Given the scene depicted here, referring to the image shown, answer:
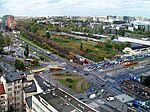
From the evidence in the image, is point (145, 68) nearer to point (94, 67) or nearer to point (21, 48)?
point (94, 67)

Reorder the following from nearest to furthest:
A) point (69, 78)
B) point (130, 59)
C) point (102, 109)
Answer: point (102, 109)
point (69, 78)
point (130, 59)

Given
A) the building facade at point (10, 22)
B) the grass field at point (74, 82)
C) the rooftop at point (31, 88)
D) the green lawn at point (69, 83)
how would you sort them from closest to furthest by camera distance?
the rooftop at point (31, 88)
the grass field at point (74, 82)
the green lawn at point (69, 83)
the building facade at point (10, 22)

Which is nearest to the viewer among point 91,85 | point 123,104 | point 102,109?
point 102,109

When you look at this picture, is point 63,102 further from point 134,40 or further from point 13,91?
point 134,40

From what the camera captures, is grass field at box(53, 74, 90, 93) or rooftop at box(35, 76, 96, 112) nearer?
rooftop at box(35, 76, 96, 112)

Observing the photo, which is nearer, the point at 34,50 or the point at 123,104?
the point at 123,104

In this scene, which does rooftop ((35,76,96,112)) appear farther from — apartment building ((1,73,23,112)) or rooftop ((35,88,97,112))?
apartment building ((1,73,23,112))

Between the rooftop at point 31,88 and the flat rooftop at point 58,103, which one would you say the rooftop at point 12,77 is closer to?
the rooftop at point 31,88

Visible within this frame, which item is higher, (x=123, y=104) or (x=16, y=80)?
(x=16, y=80)

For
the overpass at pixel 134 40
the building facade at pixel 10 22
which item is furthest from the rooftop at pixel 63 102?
the building facade at pixel 10 22

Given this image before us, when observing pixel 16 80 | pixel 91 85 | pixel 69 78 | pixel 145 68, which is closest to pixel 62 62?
pixel 69 78

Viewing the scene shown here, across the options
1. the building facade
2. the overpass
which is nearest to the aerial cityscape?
the overpass
